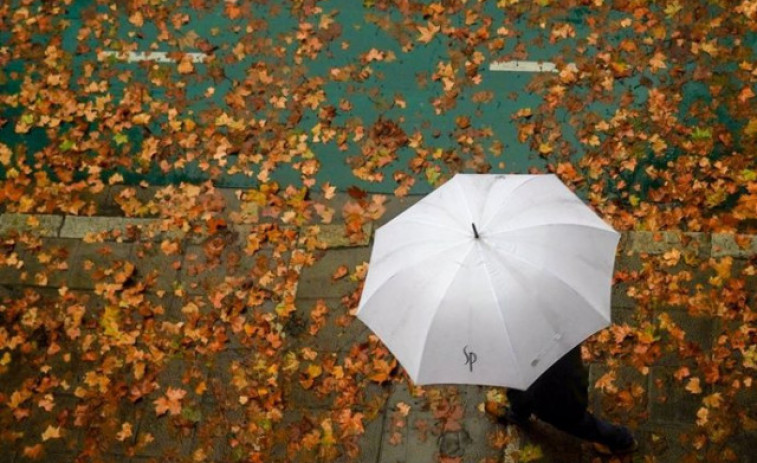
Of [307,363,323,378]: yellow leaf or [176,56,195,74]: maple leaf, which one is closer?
[307,363,323,378]: yellow leaf

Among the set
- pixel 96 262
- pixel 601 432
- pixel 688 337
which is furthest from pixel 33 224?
pixel 688 337

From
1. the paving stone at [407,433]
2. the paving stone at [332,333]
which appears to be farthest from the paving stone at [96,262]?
the paving stone at [407,433]

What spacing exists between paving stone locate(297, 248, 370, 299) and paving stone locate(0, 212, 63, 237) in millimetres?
2601

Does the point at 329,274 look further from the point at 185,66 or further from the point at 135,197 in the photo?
the point at 185,66

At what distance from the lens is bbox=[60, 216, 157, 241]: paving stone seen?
6578 mm

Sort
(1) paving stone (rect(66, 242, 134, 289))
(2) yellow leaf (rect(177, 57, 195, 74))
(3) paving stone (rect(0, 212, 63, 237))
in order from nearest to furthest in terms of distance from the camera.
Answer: (1) paving stone (rect(66, 242, 134, 289)), (3) paving stone (rect(0, 212, 63, 237)), (2) yellow leaf (rect(177, 57, 195, 74))

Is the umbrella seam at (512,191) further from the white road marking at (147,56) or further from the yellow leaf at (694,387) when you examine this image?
the white road marking at (147,56)

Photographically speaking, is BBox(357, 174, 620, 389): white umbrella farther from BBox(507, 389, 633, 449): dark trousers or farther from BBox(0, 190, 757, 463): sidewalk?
BBox(0, 190, 757, 463): sidewalk

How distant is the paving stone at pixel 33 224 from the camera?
22.0 ft

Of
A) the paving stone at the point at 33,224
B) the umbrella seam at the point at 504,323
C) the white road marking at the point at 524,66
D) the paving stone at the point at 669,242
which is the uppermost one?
the umbrella seam at the point at 504,323

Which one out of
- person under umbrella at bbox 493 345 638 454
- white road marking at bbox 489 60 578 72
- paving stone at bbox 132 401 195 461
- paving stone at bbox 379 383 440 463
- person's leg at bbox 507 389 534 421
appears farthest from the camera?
white road marking at bbox 489 60 578 72

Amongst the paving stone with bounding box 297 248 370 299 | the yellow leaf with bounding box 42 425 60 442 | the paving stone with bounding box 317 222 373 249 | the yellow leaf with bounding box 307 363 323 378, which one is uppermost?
the paving stone with bounding box 317 222 373 249

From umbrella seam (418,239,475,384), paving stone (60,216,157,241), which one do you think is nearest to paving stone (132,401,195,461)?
paving stone (60,216,157,241)

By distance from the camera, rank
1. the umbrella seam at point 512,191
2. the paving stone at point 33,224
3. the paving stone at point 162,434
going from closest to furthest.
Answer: the umbrella seam at point 512,191
the paving stone at point 162,434
the paving stone at point 33,224
